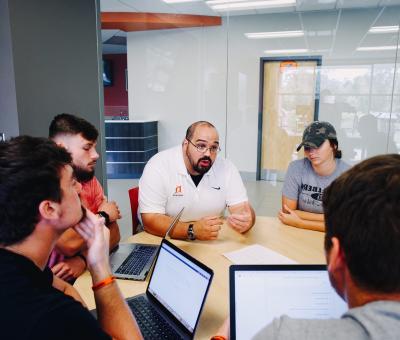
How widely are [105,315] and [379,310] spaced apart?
80cm

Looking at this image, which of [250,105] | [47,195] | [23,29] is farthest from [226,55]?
[47,195]

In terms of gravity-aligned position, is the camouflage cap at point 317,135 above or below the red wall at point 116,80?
below

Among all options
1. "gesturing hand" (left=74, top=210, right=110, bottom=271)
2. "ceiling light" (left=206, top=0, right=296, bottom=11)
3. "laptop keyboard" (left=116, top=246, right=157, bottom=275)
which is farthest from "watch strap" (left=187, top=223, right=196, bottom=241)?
"ceiling light" (left=206, top=0, right=296, bottom=11)

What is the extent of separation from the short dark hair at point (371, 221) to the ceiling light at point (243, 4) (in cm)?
476

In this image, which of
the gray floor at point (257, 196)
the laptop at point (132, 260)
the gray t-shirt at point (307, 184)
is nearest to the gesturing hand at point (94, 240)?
the laptop at point (132, 260)

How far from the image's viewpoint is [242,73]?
17.3ft

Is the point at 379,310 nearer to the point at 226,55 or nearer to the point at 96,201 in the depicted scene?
the point at 96,201

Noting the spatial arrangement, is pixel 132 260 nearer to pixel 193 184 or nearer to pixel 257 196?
pixel 193 184

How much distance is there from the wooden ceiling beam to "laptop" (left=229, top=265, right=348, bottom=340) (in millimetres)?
4893

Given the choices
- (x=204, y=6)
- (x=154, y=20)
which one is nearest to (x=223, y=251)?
(x=204, y=6)

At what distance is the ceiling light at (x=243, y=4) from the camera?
4.81m

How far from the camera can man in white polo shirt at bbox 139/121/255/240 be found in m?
2.21

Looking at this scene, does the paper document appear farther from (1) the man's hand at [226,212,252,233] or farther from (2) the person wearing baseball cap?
(2) the person wearing baseball cap

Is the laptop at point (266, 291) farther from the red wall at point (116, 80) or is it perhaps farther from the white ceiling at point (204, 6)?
the red wall at point (116, 80)
